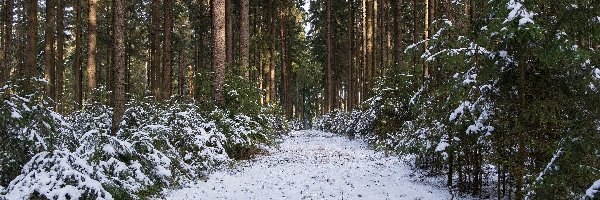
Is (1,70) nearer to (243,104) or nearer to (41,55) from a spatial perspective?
(41,55)

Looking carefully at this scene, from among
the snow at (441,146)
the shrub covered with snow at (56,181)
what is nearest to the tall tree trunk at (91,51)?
the shrub covered with snow at (56,181)

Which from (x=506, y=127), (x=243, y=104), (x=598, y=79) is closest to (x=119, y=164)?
(x=506, y=127)

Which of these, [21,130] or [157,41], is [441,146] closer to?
[21,130]

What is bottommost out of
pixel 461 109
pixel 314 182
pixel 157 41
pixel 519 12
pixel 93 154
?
pixel 314 182

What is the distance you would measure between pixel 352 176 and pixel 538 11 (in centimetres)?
581

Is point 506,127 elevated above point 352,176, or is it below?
above

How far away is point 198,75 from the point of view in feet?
45.5

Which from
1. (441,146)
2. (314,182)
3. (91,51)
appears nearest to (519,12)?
(441,146)

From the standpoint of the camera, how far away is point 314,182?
369 inches

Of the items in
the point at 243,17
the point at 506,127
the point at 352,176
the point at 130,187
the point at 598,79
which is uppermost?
the point at 243,17

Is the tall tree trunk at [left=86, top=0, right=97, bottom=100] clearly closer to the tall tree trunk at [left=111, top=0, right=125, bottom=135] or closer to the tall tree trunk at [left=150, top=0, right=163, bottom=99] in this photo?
the tall tree trunk at [left=150, top=0, right=163, bottom=99]

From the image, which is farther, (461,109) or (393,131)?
(393,131)

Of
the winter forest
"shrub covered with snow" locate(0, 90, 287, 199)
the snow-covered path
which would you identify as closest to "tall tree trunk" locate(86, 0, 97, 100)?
the winter forest

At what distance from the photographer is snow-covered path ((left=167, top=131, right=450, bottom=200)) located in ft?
26.8
